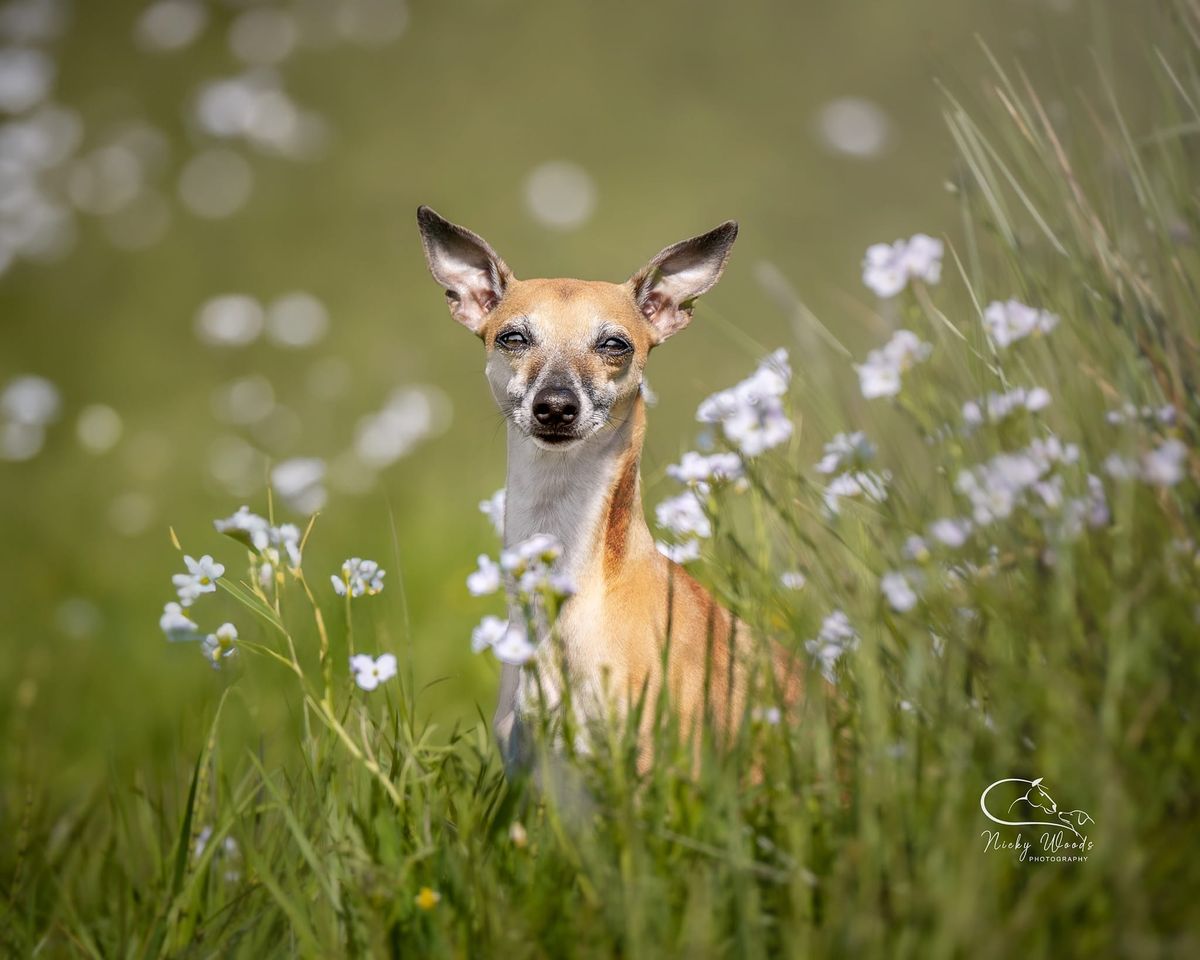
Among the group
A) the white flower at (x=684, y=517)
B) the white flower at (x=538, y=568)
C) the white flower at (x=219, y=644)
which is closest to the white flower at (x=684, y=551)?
the white flower at (x=684, y=517)

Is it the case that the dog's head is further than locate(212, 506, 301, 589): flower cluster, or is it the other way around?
the dog's head

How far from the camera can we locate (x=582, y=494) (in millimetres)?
4004

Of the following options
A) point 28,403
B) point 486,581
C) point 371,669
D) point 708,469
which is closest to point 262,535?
point 371,669

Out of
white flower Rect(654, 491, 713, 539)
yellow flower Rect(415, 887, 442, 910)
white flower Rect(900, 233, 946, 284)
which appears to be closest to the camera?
yellow flower Rect(415, 887, 442, 910)

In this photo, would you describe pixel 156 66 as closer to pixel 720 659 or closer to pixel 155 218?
pixel 155 218

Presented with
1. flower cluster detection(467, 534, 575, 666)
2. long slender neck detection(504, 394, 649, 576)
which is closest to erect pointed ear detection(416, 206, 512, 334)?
long slender neck detection(504, 394, 649, 576)

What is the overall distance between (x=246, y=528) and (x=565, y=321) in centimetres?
183

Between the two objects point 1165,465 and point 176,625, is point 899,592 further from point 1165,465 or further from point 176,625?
point 176,625

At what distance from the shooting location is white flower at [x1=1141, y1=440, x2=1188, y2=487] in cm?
212

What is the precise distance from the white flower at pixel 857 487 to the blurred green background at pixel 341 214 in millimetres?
4569

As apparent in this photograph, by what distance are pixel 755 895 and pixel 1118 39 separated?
16.8 feet

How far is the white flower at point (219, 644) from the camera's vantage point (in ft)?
9.07

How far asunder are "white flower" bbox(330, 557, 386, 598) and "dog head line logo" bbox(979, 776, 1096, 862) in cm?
148

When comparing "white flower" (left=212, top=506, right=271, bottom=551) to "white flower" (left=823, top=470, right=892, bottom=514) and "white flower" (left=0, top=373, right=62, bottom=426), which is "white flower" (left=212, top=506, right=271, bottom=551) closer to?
"white flower" (left=823, top=470, right=892, bottom=514)
